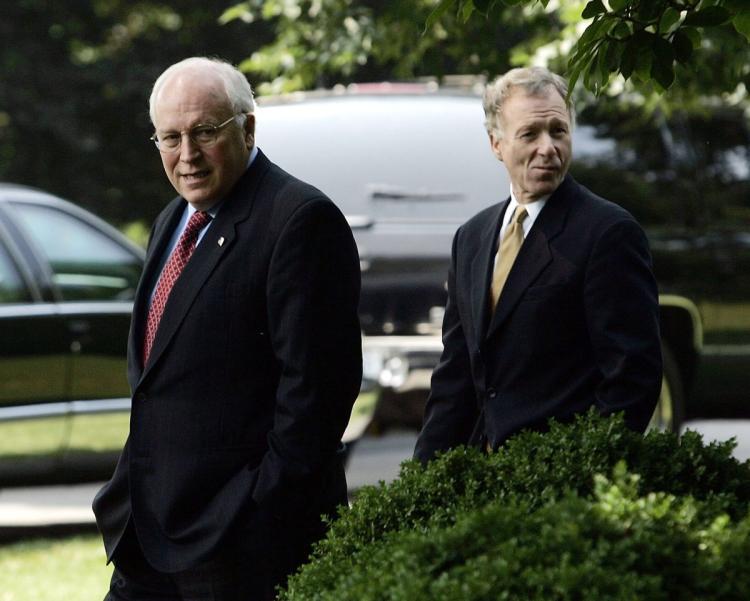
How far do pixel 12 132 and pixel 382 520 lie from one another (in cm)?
1941

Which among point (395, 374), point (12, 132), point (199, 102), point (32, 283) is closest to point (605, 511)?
point (199, 102)

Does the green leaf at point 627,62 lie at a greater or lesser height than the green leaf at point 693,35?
lesser

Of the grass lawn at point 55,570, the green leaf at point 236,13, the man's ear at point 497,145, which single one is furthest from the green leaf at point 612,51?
the green leaf at point 236,13

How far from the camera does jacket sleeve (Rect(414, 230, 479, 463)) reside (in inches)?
184

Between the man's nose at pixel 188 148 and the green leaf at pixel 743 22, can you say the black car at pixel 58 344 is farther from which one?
the green leaf at pixel 743 22

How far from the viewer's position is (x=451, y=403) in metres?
4.68

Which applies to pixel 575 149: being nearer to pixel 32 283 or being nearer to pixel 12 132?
pixel 32 283

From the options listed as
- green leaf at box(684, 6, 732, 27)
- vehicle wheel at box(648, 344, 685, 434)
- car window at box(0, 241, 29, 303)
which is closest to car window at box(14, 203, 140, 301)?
car window at box(0, 241, 29, 303)

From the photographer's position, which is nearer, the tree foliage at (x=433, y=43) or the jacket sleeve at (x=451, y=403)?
the jacket sleeve at (x=451, y=403)

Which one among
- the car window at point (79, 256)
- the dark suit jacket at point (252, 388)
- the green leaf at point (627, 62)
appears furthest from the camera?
the car window at point (79, 256)

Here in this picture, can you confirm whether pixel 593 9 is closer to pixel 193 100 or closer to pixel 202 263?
pixel 193 100

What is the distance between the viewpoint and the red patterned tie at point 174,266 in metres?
4.41

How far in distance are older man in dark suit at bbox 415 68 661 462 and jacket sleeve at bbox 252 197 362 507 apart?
44cm

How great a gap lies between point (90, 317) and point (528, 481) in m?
6.17
